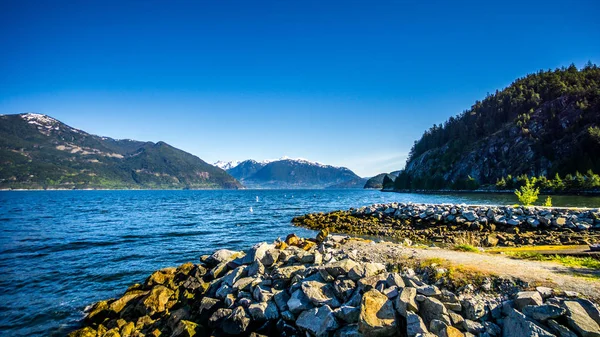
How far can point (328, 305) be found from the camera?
794 cm

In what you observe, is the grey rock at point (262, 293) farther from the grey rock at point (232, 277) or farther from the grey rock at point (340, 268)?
the grey rock at point (340, 268)

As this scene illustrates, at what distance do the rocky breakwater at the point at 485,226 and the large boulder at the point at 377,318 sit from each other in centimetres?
1522

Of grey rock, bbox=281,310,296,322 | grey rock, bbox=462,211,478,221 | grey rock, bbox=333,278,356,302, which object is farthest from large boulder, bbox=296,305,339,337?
grey rock, bbox=462,211,478,221

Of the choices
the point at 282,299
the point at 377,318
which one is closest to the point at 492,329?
the point at 377,318

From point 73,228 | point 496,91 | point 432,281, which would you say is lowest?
point 73,228

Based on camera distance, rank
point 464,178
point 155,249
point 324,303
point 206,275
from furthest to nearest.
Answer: point 464,178
point 155,249
point 206,275
point 324,303

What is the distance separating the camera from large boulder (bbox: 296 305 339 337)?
7.20m

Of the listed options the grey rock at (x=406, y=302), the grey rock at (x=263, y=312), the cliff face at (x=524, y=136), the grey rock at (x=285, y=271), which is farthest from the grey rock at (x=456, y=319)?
the cliff face at (x=524, y=136)

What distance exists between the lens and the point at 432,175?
16388 centimetres

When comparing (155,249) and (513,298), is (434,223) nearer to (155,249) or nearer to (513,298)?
(513,298)

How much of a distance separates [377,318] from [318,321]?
1604 mm

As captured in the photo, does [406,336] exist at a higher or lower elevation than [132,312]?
higher

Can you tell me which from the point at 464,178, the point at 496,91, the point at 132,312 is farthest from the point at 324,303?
the point at 496,91

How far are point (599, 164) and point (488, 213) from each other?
10013 centimetres
